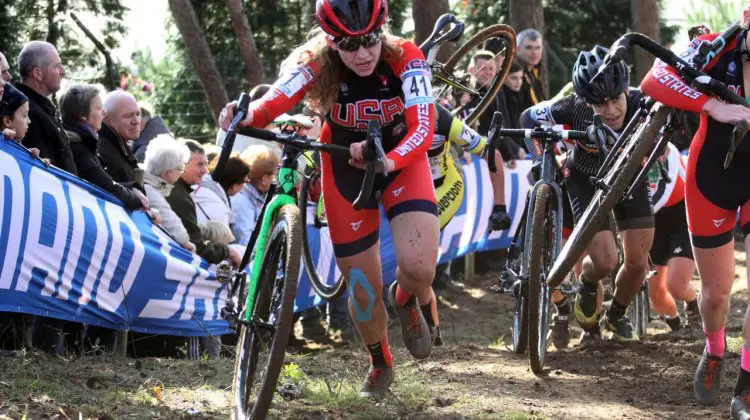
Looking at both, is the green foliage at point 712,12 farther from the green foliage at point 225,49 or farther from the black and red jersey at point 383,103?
the black and red jersey at point 383,103

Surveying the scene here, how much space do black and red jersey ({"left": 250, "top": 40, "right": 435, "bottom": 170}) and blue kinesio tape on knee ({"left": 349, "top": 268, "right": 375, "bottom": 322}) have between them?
0.67 m

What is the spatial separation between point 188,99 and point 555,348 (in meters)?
10.3

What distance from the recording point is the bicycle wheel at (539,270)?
7395mm

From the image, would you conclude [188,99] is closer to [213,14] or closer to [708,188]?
[213,14]

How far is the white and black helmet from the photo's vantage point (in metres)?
6.93

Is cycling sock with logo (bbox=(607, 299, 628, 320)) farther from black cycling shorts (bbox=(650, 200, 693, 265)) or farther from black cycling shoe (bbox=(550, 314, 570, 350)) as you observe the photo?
black cycling shorts (bbox=(650, 200, 693, 265))

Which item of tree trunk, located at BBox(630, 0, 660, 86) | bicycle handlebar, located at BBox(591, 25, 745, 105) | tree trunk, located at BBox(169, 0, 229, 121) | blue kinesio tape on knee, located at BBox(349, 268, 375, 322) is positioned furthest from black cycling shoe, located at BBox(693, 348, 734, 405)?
tree trunk, located at BBox(630, 0, 660, 86)

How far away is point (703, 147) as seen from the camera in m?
A: 6.12

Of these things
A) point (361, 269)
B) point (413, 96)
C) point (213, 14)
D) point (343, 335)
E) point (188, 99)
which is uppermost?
point (213, 14)

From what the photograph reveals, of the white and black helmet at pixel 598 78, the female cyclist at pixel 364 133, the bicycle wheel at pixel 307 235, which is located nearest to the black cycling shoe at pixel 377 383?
the female cyclist at pixel 364 133

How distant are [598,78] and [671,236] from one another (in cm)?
329

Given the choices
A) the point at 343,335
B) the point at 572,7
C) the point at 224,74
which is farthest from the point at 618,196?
the point at 572,7

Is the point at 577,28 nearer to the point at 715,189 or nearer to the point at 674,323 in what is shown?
the point at 674,323

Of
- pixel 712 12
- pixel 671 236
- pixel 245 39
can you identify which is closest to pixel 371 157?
pixel 671 236
